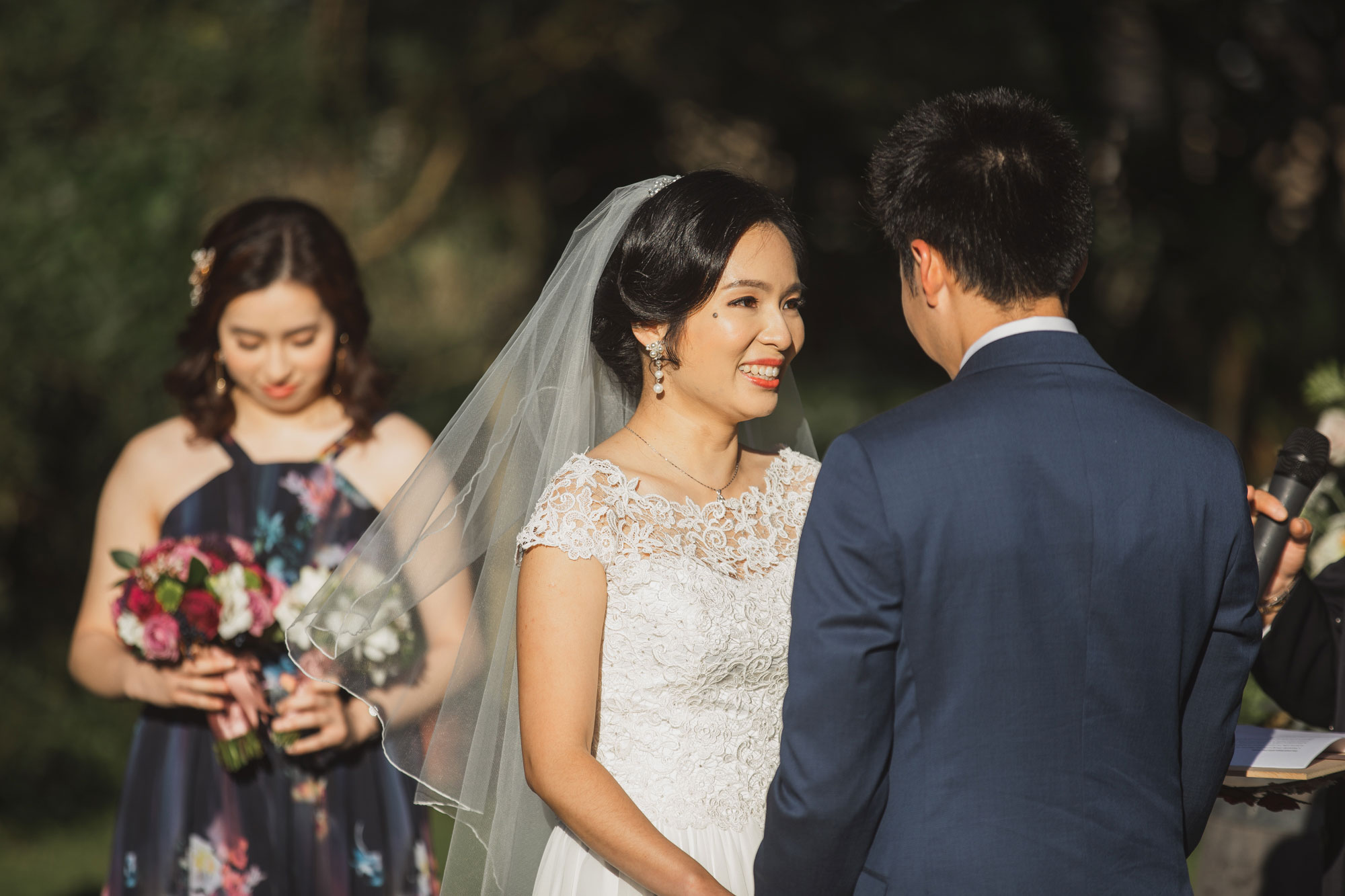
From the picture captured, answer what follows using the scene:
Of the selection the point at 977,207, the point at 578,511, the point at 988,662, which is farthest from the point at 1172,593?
the point at 578,511

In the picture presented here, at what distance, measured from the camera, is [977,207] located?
6.28ft

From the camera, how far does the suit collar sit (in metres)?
1.90

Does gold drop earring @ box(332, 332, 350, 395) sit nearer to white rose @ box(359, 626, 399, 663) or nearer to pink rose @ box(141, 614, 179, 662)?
pink rose @ box(141, 614, 179, 662)

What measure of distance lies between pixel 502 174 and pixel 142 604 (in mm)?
6722

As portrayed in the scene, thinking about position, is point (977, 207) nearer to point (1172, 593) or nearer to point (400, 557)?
point (1172, 593)

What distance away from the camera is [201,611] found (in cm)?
311

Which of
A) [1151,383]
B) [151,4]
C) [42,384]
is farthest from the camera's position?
[1151,383]

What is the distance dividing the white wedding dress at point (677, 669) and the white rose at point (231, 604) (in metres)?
1.09

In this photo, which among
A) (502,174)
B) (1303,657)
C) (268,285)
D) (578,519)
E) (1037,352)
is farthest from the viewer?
(502,174)

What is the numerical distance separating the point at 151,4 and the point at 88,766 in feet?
16.4

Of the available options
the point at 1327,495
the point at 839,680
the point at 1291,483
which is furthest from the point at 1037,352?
the point at 1327,495

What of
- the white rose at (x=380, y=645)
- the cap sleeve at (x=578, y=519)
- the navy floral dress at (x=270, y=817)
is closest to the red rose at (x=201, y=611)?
the navy floral dress at (x=270, y=817)

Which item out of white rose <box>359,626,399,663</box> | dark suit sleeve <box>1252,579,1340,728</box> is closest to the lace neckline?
white rose <box>359,626,399,663</box>

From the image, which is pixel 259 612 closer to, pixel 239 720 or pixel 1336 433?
pixel 239 720
